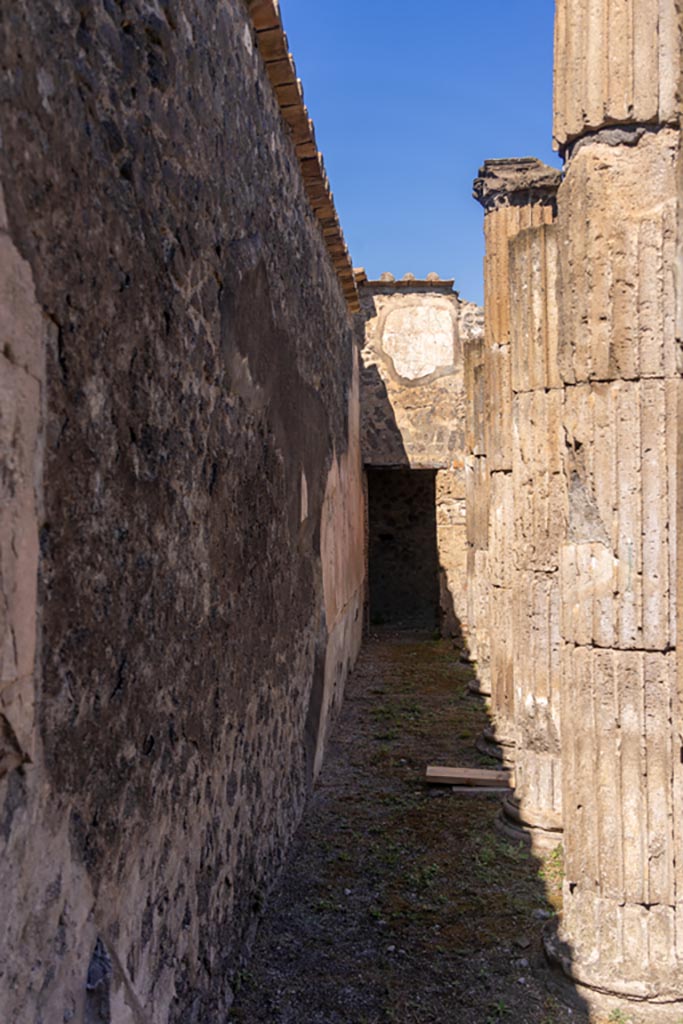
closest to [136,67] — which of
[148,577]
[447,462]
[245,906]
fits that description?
[148,577]

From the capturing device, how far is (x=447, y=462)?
12000mm

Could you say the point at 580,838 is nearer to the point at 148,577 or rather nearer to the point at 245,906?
the point at 245,906

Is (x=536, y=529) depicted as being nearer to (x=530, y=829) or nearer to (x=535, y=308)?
(x=535, y=308)

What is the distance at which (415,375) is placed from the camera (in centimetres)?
1194

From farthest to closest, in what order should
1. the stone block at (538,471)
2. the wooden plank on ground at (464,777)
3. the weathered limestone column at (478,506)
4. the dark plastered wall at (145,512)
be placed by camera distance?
the weathered limestone column at (478,506) < the wooden plank on ground at (464,777) < the stone block at (538,471) < the dark plastered wall at (145,512)

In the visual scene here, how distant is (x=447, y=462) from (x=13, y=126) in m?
10.6

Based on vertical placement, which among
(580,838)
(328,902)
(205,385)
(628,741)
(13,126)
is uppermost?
(13,126)

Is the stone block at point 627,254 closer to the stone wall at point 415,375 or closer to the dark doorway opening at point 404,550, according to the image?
the stone wall at point 415,375

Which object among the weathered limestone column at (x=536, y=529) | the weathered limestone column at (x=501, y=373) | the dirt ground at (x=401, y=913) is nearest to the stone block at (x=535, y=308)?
the weathered limestone column at (x=536, y=529)

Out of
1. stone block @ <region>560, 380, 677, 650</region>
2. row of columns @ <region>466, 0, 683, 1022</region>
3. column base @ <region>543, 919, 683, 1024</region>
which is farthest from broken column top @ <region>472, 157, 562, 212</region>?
column base @ <region>543, 919, 683, 1024</region>

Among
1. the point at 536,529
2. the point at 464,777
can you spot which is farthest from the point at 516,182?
the point at 464,777

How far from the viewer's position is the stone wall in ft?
39.0

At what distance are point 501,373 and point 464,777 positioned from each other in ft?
9.21

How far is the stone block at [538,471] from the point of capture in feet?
15.0
